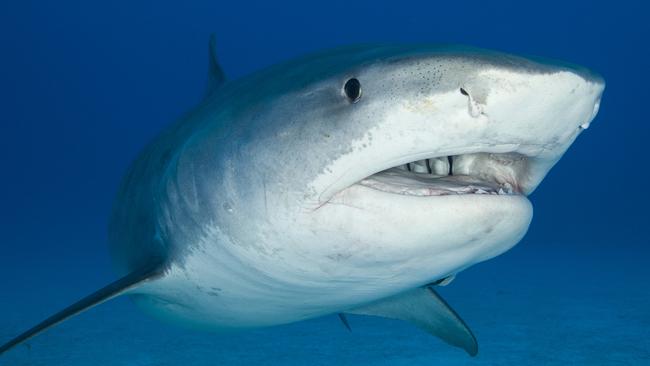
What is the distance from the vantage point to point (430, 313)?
4027 millimetres

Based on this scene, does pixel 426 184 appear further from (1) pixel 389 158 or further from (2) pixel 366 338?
(2) pixel 366 338

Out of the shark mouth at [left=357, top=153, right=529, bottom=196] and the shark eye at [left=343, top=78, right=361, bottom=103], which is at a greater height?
the shark eye at [left=343, top=78, right=361, bottom=103]

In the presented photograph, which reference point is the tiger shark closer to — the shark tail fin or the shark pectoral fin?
the shark tail fin

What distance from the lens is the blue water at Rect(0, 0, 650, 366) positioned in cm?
661

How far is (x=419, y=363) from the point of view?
5820 millimetres

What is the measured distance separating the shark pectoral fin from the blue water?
1.93 metres

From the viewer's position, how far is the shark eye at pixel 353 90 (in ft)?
6.49

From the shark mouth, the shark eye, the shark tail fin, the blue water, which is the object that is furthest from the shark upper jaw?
the blue water

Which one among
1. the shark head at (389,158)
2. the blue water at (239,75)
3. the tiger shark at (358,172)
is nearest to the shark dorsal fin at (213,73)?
the tiger shark at (358,172)

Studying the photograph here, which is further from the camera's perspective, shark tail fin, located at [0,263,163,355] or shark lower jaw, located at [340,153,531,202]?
shark tail fin, located at [0,263,163,355]

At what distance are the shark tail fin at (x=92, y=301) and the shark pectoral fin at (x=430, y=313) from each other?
147 centimetres

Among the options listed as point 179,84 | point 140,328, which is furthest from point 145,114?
point 140,328

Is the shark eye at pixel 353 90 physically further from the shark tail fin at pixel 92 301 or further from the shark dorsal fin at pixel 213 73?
the shark dorsal fin at pixel 213 73

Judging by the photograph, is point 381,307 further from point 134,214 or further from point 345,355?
point 345,355
